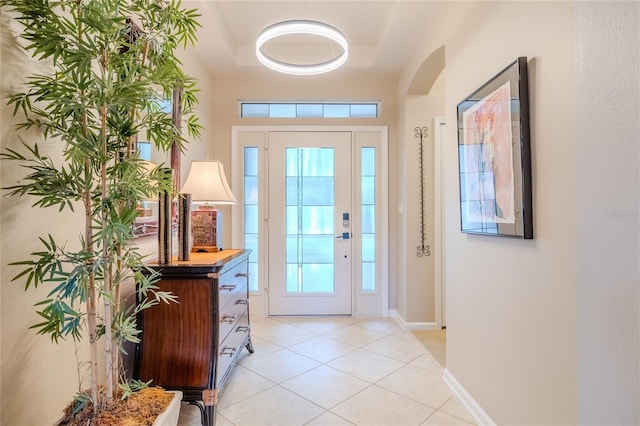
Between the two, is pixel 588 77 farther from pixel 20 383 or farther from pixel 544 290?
pixel 20 383

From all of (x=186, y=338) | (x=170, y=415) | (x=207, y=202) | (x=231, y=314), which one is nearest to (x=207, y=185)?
(x=207, y=202)

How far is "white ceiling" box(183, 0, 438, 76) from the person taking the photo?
9.18ft

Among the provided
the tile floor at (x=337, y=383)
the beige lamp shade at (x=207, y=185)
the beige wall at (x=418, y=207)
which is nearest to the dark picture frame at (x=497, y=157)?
the tile floor at (x=337, y=383)

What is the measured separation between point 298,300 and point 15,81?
131 inches

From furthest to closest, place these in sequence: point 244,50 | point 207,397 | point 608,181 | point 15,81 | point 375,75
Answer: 1. point 375,75
2. point 244,50
3. point 207,397
4. point 15,81
5. point 608,181

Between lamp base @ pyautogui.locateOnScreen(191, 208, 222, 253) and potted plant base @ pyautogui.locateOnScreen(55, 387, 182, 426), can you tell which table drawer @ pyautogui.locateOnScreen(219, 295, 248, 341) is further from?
Answer: potted plant base @ pyautogui.locateOnScreen(55, 387, 182, 426)

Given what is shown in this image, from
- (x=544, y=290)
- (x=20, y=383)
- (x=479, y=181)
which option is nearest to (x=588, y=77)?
(x=544, y=290)

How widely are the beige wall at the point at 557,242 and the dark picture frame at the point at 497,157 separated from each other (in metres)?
0.05

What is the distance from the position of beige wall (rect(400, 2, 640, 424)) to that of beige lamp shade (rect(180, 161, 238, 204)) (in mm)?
1723

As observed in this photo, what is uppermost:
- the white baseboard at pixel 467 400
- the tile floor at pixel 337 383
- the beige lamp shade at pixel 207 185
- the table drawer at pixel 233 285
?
the beige lamp shade at pixel 207 185

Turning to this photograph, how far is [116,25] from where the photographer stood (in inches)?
43.5

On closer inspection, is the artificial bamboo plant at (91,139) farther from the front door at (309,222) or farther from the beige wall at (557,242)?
the front door at (309,222)

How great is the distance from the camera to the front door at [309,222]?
13.0 ft

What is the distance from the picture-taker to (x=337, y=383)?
7.93 feet
